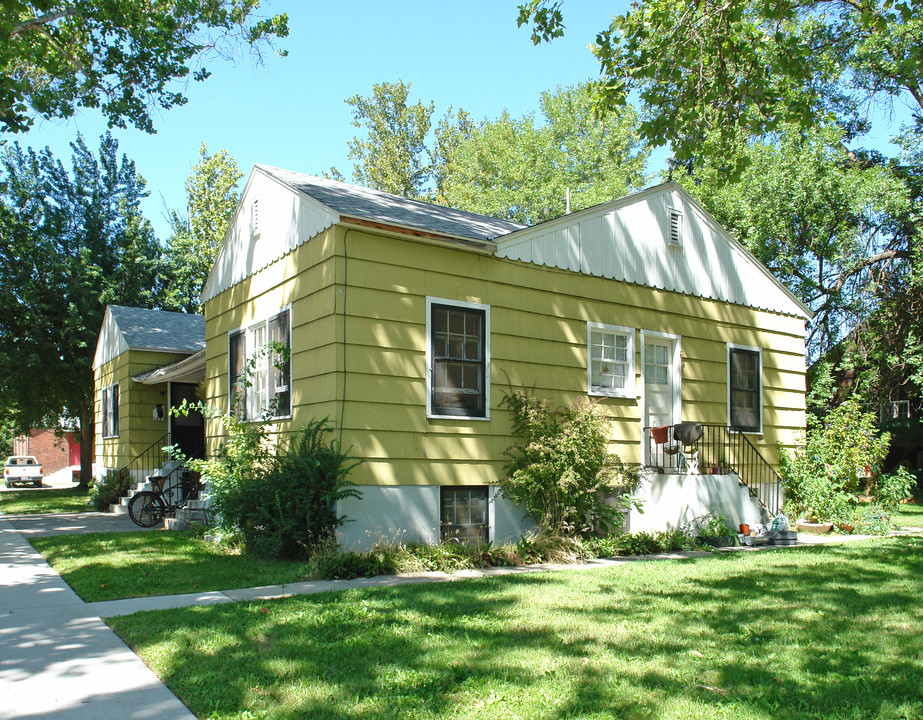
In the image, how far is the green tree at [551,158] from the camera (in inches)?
1377

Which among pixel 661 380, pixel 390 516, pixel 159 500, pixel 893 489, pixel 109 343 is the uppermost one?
pixel 109 343

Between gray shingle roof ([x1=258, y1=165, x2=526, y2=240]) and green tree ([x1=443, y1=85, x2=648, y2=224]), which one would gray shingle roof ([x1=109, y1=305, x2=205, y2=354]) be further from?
green tree ([x1=443, y1=85, x2=648, y2=224])

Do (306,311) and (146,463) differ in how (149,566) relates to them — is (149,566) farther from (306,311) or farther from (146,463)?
(146,463)

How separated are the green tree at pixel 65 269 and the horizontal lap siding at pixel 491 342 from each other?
705 inches

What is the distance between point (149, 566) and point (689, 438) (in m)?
7.52

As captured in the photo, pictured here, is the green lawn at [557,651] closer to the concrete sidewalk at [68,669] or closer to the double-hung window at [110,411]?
the concrete sidewalk at [68,669]

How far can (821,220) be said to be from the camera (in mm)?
20266

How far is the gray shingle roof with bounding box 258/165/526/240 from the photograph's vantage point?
9.79 metres

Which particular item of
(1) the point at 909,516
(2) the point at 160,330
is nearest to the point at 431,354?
(2) the point at 160,330

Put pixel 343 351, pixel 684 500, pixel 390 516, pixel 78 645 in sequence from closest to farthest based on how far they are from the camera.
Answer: pixel 78 645 → pixel 343 351 → pixel 390 516 → pixel 684 500

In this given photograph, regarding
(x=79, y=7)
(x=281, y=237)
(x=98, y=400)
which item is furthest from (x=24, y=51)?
(x=98, y=400)

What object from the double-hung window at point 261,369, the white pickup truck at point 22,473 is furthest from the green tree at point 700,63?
the white pickup truck at point 22,473

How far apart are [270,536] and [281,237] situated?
4450 mm

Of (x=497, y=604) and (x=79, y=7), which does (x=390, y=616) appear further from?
(x=79, y=7)
